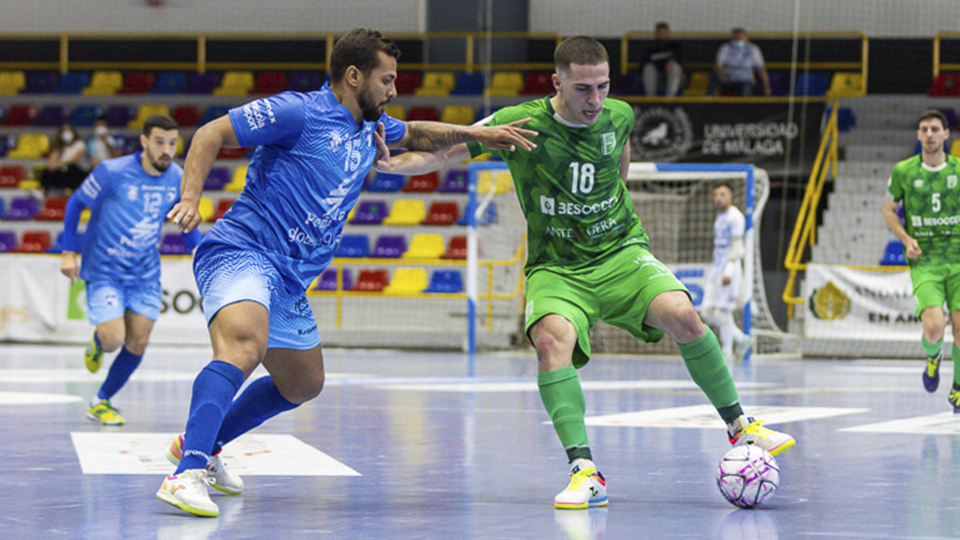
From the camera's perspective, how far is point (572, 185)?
4.92 metres

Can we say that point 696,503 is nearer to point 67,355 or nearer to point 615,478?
point 615,478

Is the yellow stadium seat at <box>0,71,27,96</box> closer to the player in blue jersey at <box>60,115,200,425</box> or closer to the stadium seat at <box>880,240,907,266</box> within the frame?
the stadium seat at <box>880,240,907,266</box>

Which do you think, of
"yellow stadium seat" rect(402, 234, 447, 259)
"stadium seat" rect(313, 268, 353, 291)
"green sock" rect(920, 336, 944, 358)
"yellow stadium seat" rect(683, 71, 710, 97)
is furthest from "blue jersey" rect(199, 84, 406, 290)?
"yellow stadium seat" rect(683, 71, 710, 97)

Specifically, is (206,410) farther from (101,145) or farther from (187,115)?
(187,115)

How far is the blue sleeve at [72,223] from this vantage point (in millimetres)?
7938

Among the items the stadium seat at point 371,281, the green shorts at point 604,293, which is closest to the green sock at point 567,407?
the green shorts at point 604,293

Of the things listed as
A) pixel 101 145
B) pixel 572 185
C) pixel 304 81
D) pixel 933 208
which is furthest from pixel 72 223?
pixel 304 81

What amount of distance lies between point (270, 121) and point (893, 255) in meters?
15.3

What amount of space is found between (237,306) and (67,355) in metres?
10.9

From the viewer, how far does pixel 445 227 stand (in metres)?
19.4

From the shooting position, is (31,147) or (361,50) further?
(31,147)

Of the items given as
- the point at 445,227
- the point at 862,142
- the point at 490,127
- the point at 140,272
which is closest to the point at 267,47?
the point at 445,227

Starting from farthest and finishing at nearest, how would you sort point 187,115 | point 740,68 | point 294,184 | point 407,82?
point 407,82 → point 187,115 → point 740,68 → point 294,184

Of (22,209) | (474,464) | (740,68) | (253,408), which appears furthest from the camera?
(22,209)
